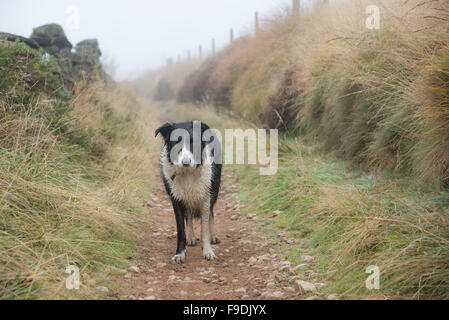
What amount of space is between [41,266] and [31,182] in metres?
1.06

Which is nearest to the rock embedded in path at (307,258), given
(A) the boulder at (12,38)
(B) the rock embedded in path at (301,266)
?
(B) the rock embedded in path at (301,266)

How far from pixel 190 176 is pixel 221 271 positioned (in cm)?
102

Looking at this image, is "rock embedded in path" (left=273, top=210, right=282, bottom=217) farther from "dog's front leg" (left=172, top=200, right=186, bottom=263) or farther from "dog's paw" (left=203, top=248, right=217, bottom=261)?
"dog's front leg" (left=172, top=200, right=186, bottom=263)

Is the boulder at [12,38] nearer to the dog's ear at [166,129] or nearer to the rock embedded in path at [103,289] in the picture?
the dog's ear at [166,129]

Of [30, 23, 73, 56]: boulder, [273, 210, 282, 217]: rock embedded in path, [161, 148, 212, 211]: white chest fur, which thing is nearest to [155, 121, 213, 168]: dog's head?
[161, 148, 212, 211]: white chest fur

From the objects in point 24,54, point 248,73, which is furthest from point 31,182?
point 248,73

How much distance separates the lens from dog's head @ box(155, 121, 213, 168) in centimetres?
389

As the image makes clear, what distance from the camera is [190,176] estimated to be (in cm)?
417

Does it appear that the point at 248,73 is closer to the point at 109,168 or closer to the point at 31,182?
the point at 109,168

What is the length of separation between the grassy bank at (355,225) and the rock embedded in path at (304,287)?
83 millimetres

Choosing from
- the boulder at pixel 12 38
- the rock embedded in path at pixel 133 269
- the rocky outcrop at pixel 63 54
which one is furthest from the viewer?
the rocky outcrop at pixel 63 54

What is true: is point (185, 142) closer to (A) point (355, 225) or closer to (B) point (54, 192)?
(B) point (54, 192)

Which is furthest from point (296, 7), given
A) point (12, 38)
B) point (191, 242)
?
point (191, 242)

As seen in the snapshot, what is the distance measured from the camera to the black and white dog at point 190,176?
401cm
